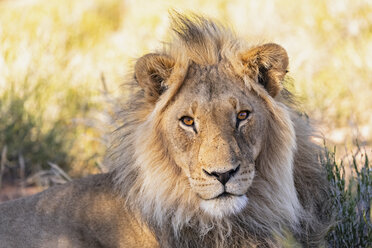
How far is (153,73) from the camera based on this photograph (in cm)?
387

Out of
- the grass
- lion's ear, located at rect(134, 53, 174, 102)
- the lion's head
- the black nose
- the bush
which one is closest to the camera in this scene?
the black nose

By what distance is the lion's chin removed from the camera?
3.51 metres

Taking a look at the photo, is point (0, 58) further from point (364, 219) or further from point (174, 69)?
point (364, 219)

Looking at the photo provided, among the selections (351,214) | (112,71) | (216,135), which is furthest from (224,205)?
(112,71)

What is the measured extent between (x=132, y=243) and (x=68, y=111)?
5.72 meters

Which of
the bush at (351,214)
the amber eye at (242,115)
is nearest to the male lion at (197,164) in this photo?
the amber eye at (242,115)

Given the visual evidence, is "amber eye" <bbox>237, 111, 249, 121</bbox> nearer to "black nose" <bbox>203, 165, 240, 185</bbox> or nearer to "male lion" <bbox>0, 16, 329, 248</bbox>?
"male lion" <bbox>0, 16, 329, 248</bbox>

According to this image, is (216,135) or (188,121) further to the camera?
(188,121)

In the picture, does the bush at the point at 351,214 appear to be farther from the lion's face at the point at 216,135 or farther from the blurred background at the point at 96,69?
the lion's face at the point at 216,135

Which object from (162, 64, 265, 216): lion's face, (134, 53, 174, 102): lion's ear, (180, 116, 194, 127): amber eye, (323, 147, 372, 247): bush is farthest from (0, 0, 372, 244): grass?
(180, 116, 194, 127): amber eye

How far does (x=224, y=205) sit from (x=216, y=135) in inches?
16.2

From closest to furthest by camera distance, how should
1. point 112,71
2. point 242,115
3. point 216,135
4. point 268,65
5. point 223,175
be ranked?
point 223,175
point 216,135
point 242,115
point 268,65
point 112,71

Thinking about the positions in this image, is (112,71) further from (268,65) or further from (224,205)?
(224,205)

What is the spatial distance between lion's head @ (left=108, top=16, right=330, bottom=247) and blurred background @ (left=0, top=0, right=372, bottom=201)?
0.38 m
